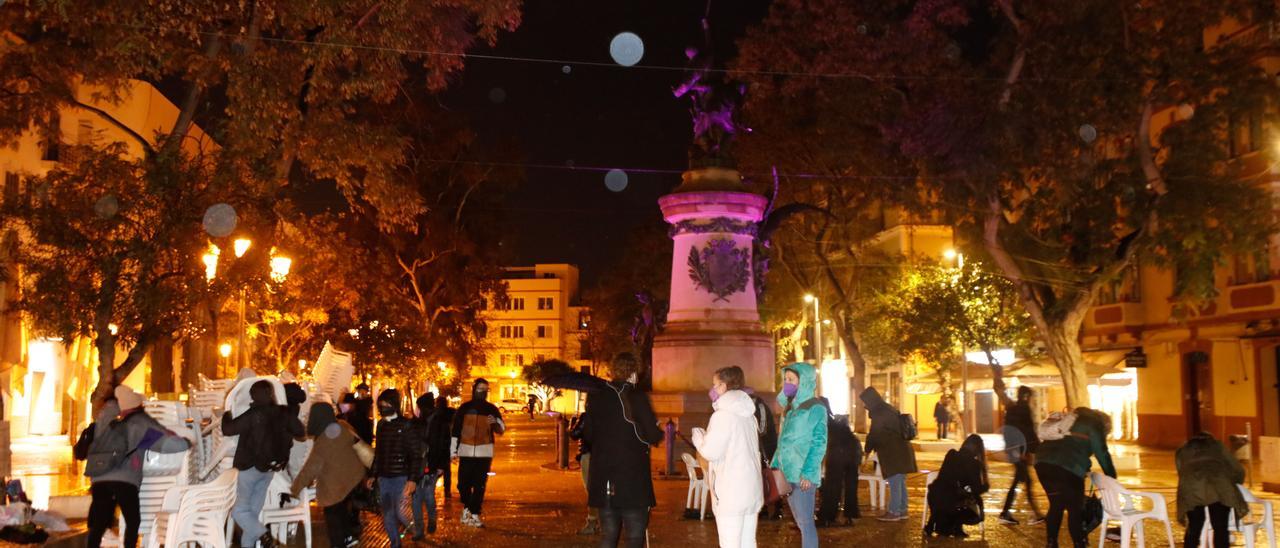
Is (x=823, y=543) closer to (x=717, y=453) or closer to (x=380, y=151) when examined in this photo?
(x=717, y=453)

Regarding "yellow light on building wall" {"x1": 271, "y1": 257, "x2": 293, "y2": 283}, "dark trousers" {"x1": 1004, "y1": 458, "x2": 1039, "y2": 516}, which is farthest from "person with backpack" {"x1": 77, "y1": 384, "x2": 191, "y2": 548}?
"yellow light on building wall" {"x1": 271, "y1": 257, "x2": 293, "y2": 283}

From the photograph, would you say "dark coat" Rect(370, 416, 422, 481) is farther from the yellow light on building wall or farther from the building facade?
the building facade

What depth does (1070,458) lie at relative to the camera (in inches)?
444

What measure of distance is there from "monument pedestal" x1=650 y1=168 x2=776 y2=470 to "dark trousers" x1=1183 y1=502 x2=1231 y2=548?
12.9m

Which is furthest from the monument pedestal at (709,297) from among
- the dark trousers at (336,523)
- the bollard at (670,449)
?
Answer: the dark trousers at (336,523)

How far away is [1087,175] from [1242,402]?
14432mm

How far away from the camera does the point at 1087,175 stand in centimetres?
2191

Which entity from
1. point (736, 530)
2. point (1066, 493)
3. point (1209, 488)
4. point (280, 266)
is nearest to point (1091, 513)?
point (1066, 493)

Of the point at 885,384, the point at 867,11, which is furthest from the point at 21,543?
the point at 885,384

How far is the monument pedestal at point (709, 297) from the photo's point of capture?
76.8ft

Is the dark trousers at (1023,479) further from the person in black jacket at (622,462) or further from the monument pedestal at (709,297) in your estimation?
the monument pedestal at (709,297)

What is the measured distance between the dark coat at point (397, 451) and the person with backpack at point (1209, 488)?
684 centimetres

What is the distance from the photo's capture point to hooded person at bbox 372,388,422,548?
1203cm

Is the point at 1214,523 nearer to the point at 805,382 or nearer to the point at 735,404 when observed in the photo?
the point at 805,382
